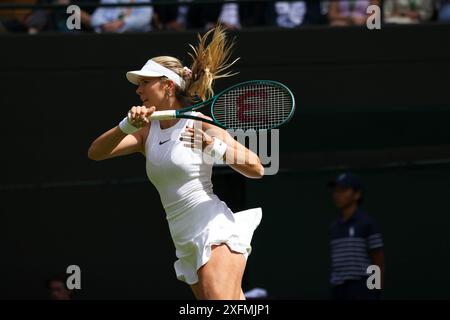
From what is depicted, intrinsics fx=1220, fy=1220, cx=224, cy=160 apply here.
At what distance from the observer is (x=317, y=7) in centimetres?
891

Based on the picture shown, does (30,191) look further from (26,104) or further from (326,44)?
(326,44)

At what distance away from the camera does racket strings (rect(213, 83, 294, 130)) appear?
535 cm

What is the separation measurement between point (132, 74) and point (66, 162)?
3.19m

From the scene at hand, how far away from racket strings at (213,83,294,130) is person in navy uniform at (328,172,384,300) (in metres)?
2.40

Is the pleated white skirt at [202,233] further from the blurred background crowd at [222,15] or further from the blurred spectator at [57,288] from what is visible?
the blurred background crowd at [222,15]

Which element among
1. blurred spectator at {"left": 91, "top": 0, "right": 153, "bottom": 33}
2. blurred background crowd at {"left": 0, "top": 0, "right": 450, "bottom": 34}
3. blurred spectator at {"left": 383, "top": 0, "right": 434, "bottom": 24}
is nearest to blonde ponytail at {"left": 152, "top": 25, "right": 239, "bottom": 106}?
blurred background crowd at {"left": 0, "top": 0, "right": 450, "bottom": 34}

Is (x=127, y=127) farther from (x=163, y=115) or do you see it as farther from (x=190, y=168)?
(x=190, y=168)

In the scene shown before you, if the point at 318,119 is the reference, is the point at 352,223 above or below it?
below

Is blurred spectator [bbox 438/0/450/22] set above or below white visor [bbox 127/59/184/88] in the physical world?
above

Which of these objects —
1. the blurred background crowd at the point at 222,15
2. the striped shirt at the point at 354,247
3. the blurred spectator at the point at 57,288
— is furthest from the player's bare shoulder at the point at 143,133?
the blurred background crowd at the point at 222,15

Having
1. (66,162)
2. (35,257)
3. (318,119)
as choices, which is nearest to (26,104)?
(66,162)

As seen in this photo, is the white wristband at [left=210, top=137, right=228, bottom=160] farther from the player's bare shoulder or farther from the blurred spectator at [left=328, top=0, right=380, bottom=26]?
the blurred spectator at [left=328, top=0, right=380, bottom=26]

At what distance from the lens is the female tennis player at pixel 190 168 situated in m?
5.13

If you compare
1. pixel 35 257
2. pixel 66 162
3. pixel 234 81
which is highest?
pixel 234 81
